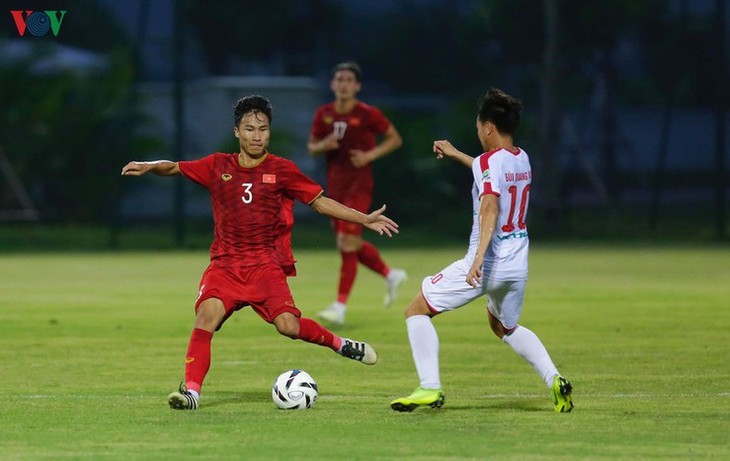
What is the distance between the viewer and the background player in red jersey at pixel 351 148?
1526 centimetres

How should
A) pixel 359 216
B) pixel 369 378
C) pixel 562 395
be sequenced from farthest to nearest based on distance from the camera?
1. pixel 369 378
2. pixel 359 216
3. pixel 562 395

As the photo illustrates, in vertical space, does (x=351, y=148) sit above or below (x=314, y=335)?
above

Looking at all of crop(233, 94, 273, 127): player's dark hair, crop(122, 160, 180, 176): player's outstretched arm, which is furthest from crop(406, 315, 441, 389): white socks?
crop(122, 160, 180, 176): player's outstretched arm

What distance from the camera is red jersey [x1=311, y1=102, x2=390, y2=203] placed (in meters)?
15.6

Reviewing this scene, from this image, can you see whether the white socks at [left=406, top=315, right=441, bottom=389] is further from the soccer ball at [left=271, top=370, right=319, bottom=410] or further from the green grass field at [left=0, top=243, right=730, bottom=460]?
the soccer ball at [left=271, top=370, right=319, bottom=410]

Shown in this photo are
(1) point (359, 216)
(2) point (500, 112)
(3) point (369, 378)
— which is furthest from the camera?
(3) point (369, 378)

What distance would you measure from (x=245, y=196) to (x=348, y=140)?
632 centimetres

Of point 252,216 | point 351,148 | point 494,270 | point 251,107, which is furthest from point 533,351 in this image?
point 351,148

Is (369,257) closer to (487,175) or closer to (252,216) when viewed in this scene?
(252,216)

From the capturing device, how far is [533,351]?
8922 mm

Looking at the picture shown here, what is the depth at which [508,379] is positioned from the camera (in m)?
10.6

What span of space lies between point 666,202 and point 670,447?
25693 mm

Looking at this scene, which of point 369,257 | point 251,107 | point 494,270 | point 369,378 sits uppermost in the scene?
point 251,107

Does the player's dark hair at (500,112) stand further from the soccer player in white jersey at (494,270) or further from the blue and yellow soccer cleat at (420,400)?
the blue and yellow soccer cleat at (420,400)
